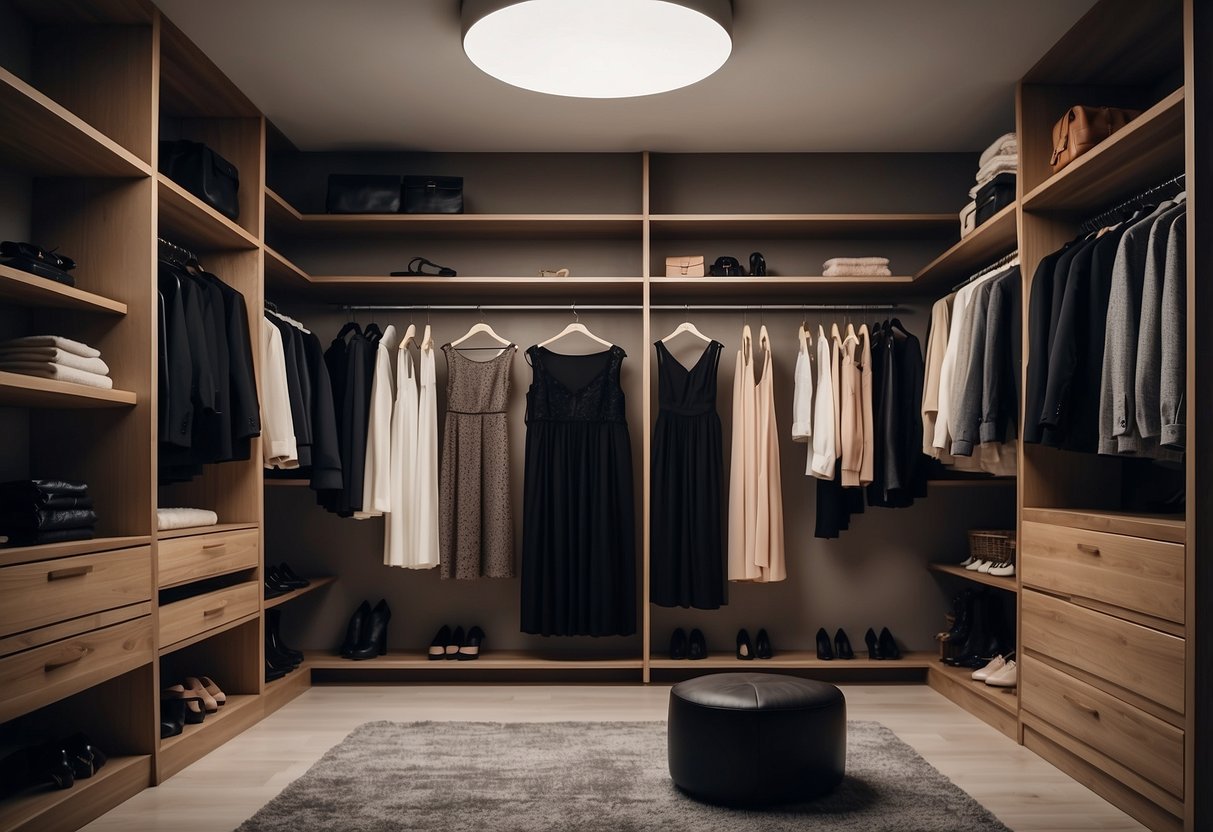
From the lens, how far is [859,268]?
13.9 feet

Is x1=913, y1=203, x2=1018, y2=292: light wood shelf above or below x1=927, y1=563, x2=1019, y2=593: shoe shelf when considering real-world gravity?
above

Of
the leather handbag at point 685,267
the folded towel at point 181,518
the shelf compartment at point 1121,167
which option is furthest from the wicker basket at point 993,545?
the folded towel at point 181,518

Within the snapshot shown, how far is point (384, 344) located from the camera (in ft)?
13.7

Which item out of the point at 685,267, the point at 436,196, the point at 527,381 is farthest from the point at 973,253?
the point at 436,196

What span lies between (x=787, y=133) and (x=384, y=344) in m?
2.10

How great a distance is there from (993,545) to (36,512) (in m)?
3.57

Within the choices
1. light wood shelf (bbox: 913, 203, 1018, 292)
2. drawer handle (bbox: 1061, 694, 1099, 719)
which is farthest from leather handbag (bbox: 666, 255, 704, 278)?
drawer handle (bbox: 1061, 694, 1099, 719)

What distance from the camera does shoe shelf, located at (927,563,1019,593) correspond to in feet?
11.4

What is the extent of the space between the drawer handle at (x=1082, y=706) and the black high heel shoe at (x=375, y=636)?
2.89 metres

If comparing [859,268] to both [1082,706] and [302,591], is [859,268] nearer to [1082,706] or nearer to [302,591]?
[1082,706]

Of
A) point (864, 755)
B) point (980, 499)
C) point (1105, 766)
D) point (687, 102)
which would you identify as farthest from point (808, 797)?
point (687, 102)

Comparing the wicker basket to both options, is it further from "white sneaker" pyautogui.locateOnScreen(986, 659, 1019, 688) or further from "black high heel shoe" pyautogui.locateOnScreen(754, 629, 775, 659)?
"black high heel shoe" pyautogui.locateOnScreen(754, 629, 775, 659)

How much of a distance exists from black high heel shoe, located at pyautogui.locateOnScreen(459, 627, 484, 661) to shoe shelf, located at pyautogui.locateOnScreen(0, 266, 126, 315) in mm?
2176

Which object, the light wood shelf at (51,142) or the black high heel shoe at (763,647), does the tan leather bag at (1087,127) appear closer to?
the black high heel shoe at (763,647)
